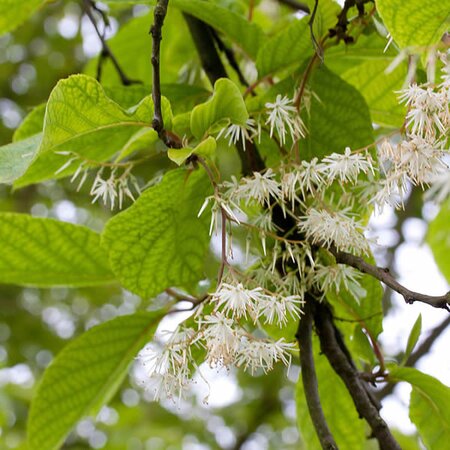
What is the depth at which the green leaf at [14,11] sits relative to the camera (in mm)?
702

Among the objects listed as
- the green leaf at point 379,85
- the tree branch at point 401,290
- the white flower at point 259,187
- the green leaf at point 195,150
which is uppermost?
the green leaf at point 379,85

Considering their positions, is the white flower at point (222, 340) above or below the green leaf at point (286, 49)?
below

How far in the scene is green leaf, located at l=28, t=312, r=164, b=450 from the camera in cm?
72

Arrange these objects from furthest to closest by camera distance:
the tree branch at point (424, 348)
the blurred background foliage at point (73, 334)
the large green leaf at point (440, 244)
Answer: the blurred background foliage at point (73, 334) → the tree branch at point (424, 348) → the large green leaf at point (440, 244)

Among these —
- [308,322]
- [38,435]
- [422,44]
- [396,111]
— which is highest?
[396,111]

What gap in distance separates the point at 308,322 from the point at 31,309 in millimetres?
1681

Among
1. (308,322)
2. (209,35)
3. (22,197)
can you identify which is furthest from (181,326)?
(22,197)

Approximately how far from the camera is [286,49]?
24.0 inches

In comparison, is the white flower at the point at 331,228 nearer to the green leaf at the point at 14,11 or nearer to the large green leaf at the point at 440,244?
the large green leaf at the point at 440,244

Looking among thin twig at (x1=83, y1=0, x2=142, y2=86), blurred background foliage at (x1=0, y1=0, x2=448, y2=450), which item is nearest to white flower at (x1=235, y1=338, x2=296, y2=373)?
thin twig at (x1=83, y1=0, x2=142, y2=86)

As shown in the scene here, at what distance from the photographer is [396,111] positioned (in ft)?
2.24

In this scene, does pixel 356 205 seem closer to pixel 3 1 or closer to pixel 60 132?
pixel 60 132

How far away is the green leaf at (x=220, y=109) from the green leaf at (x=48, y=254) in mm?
242

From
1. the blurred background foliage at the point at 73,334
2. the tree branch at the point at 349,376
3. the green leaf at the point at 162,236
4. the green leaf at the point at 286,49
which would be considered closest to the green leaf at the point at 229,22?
the green leaf at the point at 286,49
